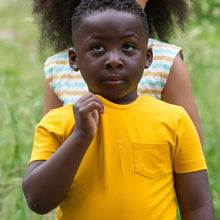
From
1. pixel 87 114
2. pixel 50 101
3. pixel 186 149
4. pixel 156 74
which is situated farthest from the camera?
pixel 50 101

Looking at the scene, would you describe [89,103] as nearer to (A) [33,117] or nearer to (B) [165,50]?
(B) [165,50]

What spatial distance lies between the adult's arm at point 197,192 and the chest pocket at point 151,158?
0.30ft

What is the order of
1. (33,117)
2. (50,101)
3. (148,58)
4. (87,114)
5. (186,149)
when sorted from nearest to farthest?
(87,114) < (186,149) < (148,58) < (50,101) < (33,117)

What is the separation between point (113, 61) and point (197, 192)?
50cm

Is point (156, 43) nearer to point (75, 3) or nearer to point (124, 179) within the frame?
point (75, 3)

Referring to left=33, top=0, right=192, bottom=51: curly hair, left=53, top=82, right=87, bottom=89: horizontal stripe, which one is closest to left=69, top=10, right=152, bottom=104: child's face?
left=53, top=82, right=87, bottom=89: horizontal stripe

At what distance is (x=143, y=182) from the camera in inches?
54.6

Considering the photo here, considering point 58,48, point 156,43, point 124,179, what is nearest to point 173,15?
point 156,43

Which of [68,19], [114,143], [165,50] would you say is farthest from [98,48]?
[68,19]

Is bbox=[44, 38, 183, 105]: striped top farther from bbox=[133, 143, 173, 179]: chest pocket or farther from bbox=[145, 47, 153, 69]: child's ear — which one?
bbox=[133, 143, 173, 179]: chest pocket

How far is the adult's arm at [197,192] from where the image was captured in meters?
1.45

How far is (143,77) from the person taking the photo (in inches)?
→ 71.6

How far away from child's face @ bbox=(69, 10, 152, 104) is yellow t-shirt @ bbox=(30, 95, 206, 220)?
6 centimetres

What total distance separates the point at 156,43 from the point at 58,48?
54 cm
